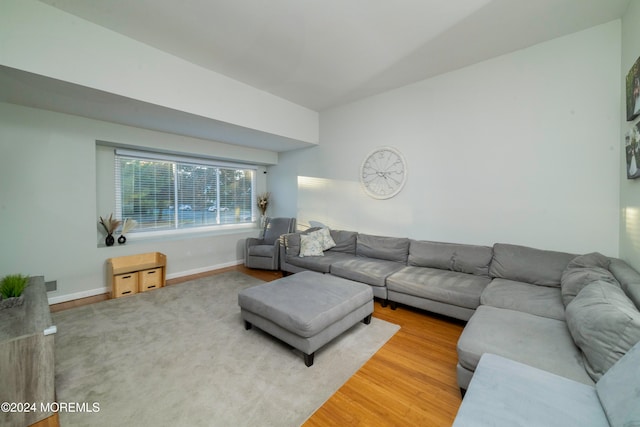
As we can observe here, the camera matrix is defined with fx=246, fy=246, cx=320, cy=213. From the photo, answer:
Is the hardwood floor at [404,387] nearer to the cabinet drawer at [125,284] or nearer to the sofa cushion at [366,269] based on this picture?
the sofa cushion at [366,269]

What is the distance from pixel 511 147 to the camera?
9.14 ft

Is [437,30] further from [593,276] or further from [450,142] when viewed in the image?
[593,276]

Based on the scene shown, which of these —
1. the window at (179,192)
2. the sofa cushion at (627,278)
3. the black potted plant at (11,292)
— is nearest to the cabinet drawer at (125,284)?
the window at (179,192)

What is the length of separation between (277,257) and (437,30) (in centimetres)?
373

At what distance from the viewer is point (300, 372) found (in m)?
1.88

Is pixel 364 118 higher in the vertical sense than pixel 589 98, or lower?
higher

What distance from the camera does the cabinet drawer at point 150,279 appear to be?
3484 mm

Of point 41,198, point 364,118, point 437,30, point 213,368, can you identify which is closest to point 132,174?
point 41,198

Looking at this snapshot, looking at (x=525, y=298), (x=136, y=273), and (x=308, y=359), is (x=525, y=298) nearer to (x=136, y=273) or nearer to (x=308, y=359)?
(x=308, y=359)

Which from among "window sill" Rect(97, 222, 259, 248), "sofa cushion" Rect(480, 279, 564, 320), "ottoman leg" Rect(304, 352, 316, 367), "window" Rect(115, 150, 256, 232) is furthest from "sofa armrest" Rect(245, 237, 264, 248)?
"sofa cushion" Rect(480, 279, 564, 320)

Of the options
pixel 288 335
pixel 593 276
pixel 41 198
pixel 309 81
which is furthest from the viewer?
pixel 309 81

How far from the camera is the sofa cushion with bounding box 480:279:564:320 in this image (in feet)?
6.31

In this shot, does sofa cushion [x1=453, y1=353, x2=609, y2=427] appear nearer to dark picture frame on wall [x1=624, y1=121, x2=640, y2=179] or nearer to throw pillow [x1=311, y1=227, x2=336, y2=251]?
dark picture frame on wall [x1=624, y1=121, x2=640, y2=179]

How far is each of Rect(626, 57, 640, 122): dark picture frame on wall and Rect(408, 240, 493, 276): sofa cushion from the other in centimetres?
158
